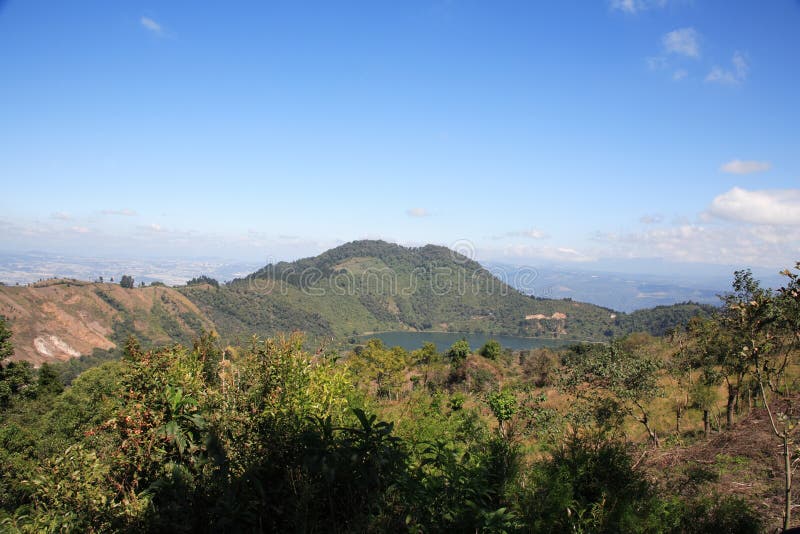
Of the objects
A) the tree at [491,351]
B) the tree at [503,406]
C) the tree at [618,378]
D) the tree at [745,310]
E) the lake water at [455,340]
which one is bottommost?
the lake water at [455,340]

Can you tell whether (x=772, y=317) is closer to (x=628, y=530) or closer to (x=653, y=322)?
(x=628, y=530)

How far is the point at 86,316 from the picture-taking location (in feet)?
450

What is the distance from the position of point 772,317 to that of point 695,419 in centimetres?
1399

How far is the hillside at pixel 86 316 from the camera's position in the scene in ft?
379

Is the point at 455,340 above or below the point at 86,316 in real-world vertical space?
below

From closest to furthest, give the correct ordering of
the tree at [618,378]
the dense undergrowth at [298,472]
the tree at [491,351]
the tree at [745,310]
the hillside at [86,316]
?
1. the dense undergrowth at [298,472]
2. the tree at [745,310]
3. the tree at [618,378]
4. the tree at [491,351]
5. the hillside at [86,316]

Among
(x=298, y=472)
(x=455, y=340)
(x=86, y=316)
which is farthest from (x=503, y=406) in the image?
(x=455, y=340)

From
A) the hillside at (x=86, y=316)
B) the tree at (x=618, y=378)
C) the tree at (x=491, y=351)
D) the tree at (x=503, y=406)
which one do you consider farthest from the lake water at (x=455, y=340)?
the tree at (x=618, y=378)

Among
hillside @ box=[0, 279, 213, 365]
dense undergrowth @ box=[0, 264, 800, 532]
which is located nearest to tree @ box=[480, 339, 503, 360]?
dense undergrowth @ box=[0, 264, 800, 532]

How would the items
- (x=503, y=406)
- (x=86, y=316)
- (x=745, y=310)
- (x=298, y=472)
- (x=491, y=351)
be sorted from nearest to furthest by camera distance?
(x=298, y=472) → (x=745, y=310) → (x=503, y=406) → (x=491, y=351) → (x=86, y=316)

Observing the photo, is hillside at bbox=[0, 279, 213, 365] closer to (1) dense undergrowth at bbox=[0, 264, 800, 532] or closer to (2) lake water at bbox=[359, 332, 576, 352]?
(2) lake water at bbox=[359, 332, 576, 352]

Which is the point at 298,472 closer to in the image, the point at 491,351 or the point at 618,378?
the point at 618,378

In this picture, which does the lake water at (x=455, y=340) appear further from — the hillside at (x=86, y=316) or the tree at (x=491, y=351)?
the tree at (x=491, y=351)

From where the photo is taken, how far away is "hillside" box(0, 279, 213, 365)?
11544cm
